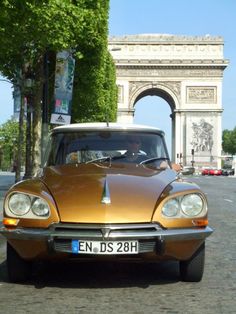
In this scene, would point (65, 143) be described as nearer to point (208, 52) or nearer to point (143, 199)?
point (143, 199)

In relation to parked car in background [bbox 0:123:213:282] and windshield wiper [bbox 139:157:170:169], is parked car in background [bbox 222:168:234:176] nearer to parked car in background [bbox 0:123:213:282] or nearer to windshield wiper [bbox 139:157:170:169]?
windshield wiper [bbox 139:157:170:169]

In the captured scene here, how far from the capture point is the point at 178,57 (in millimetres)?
85562

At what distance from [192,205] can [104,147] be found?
1.56m

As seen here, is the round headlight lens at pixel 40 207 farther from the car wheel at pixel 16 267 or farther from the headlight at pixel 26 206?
the car wheel at pixel 16 267

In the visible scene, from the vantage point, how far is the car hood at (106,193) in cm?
555

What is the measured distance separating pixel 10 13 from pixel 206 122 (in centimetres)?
7167

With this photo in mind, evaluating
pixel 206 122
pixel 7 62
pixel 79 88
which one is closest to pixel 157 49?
pixel 206 122

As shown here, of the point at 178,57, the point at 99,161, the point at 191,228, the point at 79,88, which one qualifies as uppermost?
the point at 178,57

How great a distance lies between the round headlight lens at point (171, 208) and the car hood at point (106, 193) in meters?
0.11

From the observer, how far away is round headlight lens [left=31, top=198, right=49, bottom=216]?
568 cm

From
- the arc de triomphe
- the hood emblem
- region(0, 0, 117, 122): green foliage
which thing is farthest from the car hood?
the arc de triomphe

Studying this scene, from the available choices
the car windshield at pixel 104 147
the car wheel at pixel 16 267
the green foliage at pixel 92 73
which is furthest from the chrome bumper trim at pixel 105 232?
the green foliage at pixel 92 73

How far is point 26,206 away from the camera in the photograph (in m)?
5.79

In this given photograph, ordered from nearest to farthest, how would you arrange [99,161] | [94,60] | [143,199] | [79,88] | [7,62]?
[143,199]
[99,161]
[7,62]
[94,60]
[79,88]
